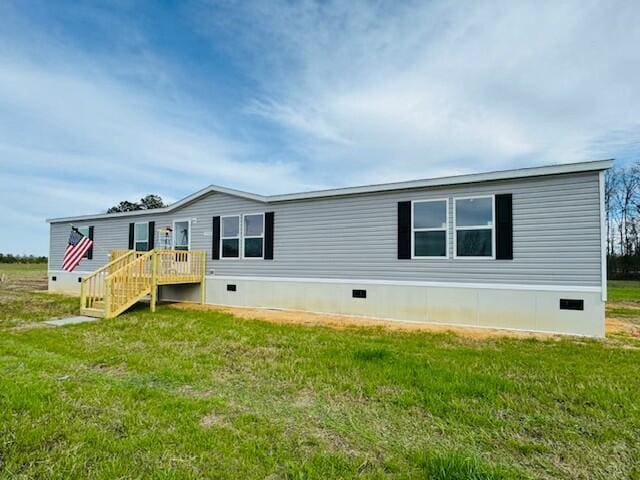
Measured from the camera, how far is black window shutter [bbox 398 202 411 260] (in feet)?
27.0

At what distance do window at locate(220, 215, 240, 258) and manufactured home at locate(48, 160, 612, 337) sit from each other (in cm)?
4

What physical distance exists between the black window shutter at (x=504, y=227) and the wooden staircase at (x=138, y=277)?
26.6ft

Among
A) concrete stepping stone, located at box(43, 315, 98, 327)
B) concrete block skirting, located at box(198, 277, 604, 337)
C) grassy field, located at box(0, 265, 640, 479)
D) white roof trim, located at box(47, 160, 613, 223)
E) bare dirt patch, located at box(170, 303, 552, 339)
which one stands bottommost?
concrete stepping stone, located at box(43, 315, 98, 327)

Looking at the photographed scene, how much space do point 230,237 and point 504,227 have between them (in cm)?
726

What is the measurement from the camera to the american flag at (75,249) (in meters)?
13.1

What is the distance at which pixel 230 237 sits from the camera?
424 inches

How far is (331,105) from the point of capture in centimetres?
1288

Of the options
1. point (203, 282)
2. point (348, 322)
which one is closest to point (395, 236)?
point (348, 322)

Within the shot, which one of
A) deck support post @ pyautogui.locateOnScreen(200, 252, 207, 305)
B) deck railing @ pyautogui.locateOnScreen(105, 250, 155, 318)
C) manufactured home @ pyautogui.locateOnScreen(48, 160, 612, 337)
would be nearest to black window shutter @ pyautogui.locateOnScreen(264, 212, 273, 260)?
manufactured home @ pyautogui.locateOnScreen(48, 160, 612, 337)

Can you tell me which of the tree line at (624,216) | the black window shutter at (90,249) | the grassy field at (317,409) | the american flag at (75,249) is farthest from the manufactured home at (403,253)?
the tree line at (624,216)

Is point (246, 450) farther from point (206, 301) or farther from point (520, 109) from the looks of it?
point (520, 109)

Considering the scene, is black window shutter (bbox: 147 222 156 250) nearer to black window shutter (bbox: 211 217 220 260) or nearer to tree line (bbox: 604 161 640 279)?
black window shutter (bbox: 211 217 220 260)

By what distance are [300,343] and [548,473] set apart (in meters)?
3.84

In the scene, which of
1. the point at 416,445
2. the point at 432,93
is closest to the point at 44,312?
the point at 416,445
